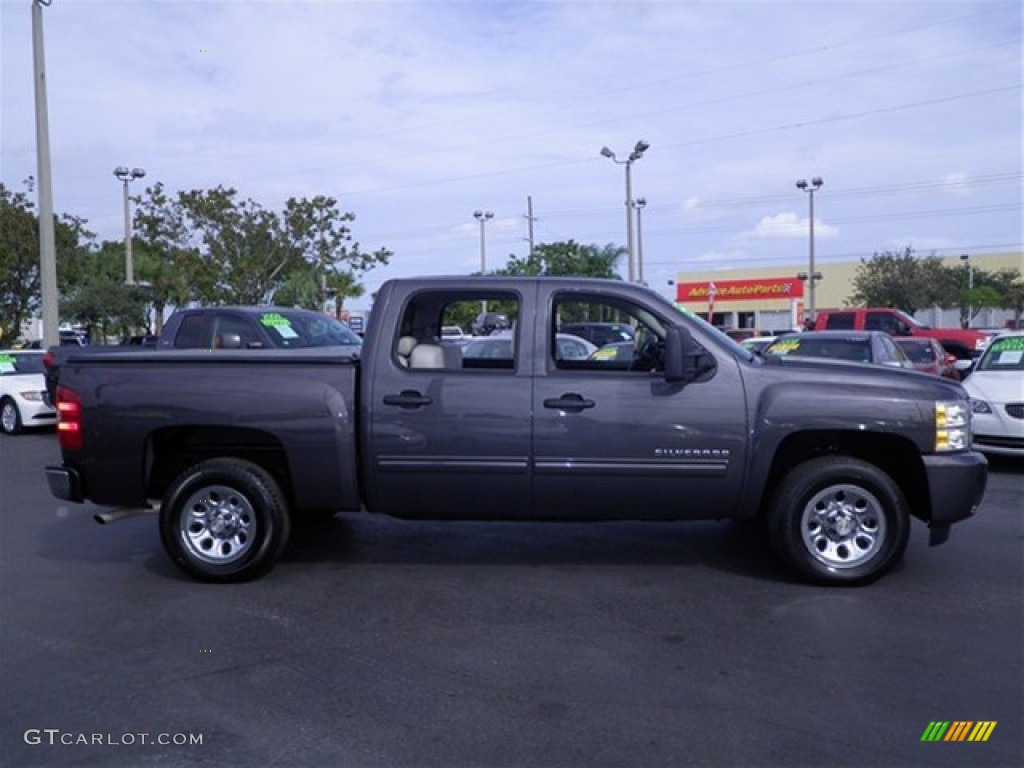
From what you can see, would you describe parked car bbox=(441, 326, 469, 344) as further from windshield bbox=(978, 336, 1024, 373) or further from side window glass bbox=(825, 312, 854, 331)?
side window glass bbox=(825, 312, 854, 331)

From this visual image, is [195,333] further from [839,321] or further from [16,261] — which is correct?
[16,261]

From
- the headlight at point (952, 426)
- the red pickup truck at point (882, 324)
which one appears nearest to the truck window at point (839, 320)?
the red pickup truck at point (882, 324)

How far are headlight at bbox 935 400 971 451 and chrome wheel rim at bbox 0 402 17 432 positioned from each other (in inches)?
567

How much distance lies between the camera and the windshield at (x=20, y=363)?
15906 millimetres

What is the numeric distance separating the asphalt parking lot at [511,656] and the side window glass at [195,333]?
440 cm

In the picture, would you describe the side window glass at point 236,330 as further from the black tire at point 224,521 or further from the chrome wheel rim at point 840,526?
the chrome wheel rim at point 840,526

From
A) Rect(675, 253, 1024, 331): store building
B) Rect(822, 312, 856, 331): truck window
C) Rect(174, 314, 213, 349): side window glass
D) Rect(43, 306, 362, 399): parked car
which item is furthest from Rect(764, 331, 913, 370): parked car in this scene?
Rect(675, 253, 1024, 331): store building

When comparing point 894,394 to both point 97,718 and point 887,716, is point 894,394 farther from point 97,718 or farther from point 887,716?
point 97,718

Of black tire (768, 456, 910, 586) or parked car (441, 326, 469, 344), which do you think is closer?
black tire (768, 456, 910, 586)

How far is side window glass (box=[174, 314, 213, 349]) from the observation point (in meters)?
11.3

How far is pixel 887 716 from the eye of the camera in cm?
407

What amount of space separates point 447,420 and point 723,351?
1794mm

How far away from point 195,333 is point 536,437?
274 inches

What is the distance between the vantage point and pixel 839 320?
840 inches
